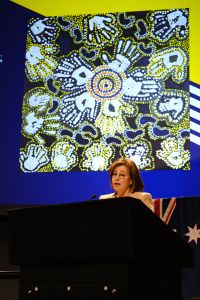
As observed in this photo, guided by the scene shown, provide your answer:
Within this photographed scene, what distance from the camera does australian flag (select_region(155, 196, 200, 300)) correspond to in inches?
177

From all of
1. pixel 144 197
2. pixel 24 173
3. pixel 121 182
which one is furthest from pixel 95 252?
pixel 24 173

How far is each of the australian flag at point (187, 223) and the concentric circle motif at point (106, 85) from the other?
3.45 feet

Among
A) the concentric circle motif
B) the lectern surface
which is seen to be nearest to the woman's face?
the lectern surface

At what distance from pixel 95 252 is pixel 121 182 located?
1.59 metres

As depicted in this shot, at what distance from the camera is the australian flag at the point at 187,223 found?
177 inches

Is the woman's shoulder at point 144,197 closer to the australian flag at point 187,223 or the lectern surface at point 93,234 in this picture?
Answer: the lectern surface at point 93,234

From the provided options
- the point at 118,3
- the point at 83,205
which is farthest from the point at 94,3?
the point at 83,205

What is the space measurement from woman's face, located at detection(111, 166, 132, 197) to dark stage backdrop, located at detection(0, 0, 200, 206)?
167 centimetres

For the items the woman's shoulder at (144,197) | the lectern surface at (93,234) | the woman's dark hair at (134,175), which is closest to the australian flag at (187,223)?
the woman's dark hair at (134,175)

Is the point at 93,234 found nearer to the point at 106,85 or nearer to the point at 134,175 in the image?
the point at 134,175

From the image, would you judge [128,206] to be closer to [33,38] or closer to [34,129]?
[34,129]

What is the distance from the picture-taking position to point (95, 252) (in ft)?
5.18

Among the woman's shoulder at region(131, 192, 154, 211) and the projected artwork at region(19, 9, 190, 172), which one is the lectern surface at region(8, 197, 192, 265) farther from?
the projected artwork at region(19, 9, 190, 172)

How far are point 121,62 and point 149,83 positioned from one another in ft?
1.06
